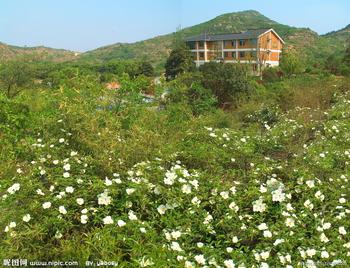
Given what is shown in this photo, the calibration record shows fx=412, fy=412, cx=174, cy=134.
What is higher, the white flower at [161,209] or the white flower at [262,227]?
the white flower at [161,209]

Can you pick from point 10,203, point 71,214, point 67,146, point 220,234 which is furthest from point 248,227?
point 67,146

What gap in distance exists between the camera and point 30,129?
5.17m

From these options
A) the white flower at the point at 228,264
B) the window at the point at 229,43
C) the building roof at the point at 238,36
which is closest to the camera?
the white flower at the point at 228,264

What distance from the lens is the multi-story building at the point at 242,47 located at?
3997 centimetres

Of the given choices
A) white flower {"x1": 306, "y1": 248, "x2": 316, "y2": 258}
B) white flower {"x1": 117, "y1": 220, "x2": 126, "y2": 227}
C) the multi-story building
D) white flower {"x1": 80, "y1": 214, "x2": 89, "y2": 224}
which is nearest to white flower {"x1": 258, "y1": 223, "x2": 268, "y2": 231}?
white flower {"x1": 306, "y1": 248, "x2": 316, "y2": 258}

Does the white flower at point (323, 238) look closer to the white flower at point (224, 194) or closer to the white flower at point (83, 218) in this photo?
the white flower at point (224, 194)

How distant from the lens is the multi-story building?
1574 inches

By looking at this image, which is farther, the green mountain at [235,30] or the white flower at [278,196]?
the green mountain at [235,30]

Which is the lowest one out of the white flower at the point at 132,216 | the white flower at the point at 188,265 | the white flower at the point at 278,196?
the white flower at the point at 188,265

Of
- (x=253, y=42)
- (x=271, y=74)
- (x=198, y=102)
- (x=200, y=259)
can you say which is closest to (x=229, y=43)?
(x=253, y=42)

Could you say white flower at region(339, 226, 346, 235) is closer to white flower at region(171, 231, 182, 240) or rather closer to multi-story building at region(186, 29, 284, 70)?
white flower at region(171, 231, 182, 240)

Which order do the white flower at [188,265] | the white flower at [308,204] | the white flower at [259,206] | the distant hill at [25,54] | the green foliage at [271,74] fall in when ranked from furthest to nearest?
the green foliage at [271,74] → the distant hill at [25,54] → the white flower at [308,204] → the white flower at [259,206] → the white flower at [188,265]

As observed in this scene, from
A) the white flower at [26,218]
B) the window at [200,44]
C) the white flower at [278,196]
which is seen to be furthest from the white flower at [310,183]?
the window at [200,44]

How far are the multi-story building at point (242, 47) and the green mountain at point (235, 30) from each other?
10.0 metres
